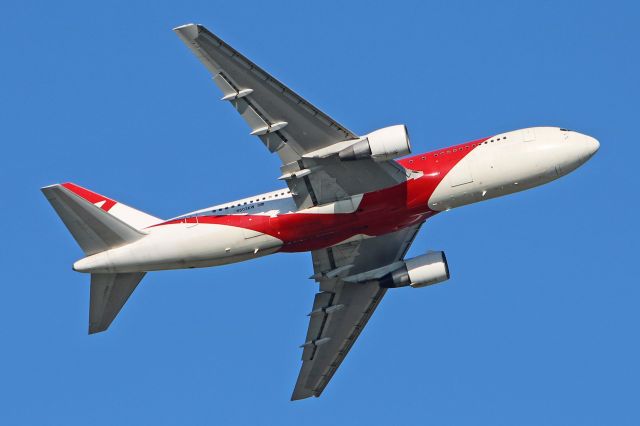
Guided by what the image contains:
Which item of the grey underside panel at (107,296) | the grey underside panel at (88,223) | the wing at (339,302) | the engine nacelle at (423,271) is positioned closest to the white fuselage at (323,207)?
the grey underside panel at (88,223)

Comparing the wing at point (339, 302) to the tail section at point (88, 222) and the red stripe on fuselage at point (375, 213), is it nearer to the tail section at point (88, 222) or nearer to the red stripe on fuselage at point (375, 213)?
the red stripe on fuselage at point (375, 213)

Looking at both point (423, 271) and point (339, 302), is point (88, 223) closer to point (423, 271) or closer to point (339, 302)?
point (339, 302)

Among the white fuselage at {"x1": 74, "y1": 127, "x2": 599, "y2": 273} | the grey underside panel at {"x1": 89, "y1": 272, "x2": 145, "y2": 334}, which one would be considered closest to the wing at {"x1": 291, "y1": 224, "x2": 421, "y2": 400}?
Result: the white fuselage at {"x1": 74, "y1": 127, "x2": 599, "y2": 273}

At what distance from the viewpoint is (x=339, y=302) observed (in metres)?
72.2

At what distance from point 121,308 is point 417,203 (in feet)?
55.9

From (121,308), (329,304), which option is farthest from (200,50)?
(329,304)

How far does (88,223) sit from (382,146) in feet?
51.1

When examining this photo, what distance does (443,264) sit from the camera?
68.2m

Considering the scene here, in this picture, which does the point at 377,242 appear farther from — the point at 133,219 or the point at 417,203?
the point at 133,219

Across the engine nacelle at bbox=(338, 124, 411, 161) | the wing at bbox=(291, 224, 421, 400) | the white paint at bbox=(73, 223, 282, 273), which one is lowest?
the wing at bbox=(291, 224, 421, 400)

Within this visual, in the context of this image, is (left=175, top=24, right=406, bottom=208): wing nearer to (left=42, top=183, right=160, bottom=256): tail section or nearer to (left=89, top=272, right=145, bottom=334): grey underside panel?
(left=42, top=183, right=160, bottom=256): tail section

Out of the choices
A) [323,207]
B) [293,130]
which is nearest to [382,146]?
[293,130]

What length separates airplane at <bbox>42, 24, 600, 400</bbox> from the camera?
61000 mm

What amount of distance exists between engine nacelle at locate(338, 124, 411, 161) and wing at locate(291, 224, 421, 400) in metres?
8.36
